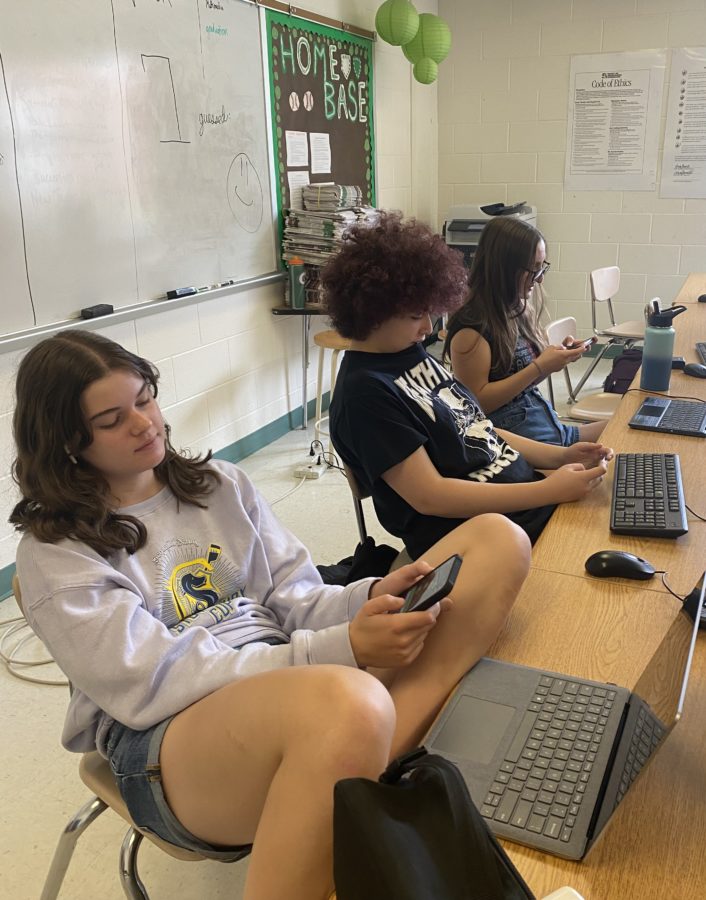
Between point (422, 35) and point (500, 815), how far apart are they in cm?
481

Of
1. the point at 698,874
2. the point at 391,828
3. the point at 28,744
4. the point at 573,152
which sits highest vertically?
the point at 573,152

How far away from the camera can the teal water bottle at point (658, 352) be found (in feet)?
7.23

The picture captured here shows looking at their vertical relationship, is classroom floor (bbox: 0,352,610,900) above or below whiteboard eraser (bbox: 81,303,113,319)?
below

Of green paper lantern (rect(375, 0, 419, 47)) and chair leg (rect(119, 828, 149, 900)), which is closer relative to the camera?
chair leg (rect(119, 828, 149, 900))

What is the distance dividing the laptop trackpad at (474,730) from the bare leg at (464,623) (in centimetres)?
7

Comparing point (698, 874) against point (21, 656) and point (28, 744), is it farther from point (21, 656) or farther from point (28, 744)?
point (21, 656)

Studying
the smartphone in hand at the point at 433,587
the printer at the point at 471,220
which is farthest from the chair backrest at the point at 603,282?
the smartphone in hand at the point at 433,587

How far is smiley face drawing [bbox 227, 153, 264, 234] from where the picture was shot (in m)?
3.46

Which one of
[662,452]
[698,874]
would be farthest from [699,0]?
[698,874]

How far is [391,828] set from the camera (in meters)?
0.64

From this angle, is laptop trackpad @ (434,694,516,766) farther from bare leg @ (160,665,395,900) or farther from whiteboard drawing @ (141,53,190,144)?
whiteboard drawing @ (141,53,190,144)

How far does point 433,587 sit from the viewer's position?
3.48 feet

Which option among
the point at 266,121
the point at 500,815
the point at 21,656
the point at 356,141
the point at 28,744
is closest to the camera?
the point at 500,815

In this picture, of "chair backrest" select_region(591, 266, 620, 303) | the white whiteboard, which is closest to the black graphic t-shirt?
the white whiteboard
